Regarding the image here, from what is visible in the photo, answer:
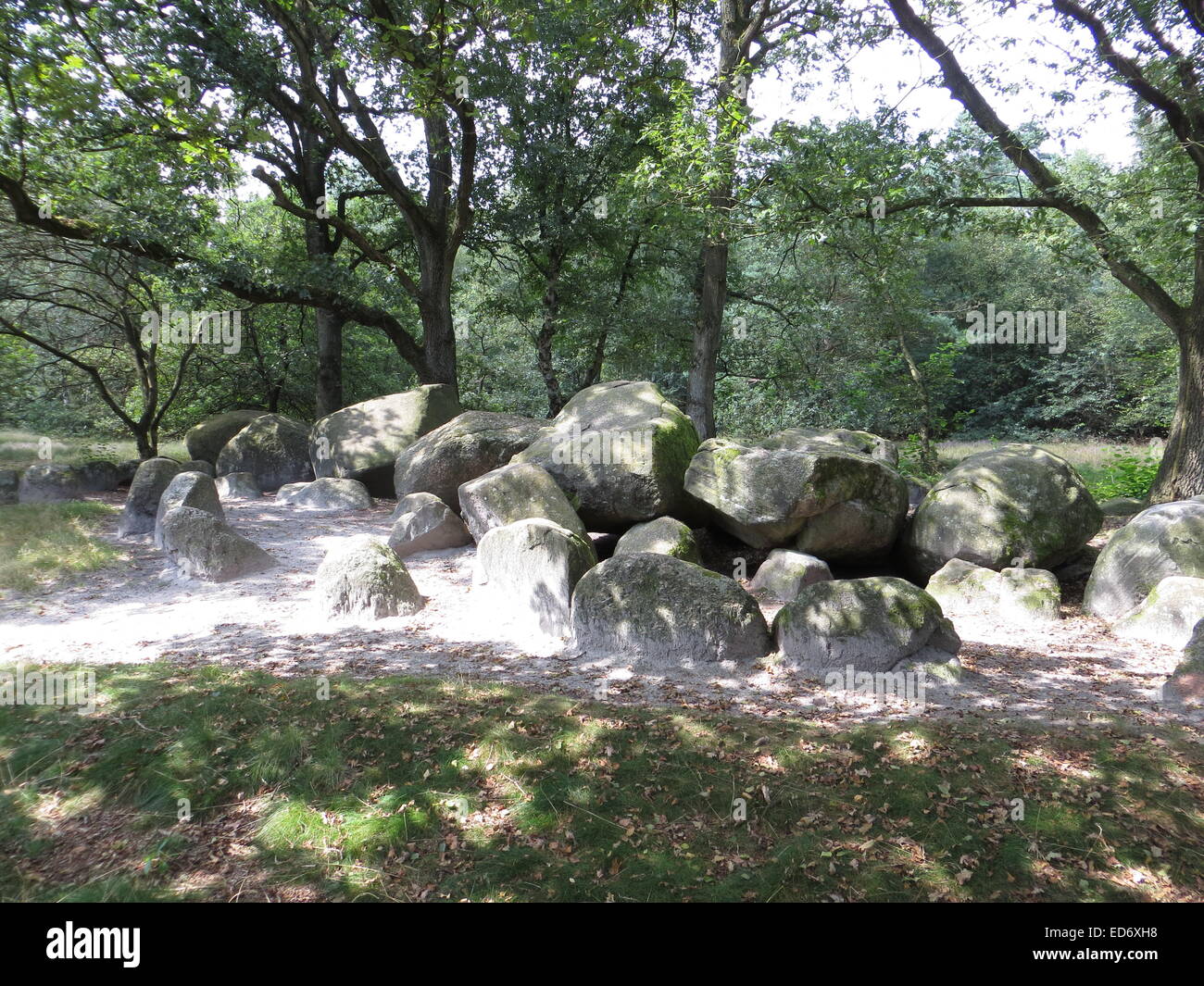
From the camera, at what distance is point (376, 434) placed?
13906mm

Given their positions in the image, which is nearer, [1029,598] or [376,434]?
[1029,598]

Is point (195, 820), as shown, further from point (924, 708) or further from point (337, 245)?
point (337, 245)

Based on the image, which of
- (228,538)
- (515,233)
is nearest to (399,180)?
(515,233)

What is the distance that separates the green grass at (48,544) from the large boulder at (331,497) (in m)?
2.91

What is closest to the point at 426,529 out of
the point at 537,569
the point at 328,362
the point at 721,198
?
the point at 537,569

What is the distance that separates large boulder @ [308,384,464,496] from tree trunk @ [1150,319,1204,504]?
493 inches

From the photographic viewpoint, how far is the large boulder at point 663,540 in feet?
30.6

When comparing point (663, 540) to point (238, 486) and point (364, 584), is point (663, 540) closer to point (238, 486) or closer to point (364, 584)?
point (364, 584)

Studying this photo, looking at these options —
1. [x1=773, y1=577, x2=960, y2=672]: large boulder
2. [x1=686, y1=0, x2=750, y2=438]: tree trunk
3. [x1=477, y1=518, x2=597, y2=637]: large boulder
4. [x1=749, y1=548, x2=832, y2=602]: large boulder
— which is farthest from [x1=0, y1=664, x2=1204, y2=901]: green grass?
[x1=686, y1=0, x2=750, y2=438]: tree trunk

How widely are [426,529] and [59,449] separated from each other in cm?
1016

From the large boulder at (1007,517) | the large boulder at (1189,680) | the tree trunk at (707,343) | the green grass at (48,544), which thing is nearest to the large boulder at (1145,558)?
the large boulder at (1007,517)

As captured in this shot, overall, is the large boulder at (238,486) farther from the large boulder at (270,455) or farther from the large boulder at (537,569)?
the large boulder at (537,569)

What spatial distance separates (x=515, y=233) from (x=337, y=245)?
5382mm
